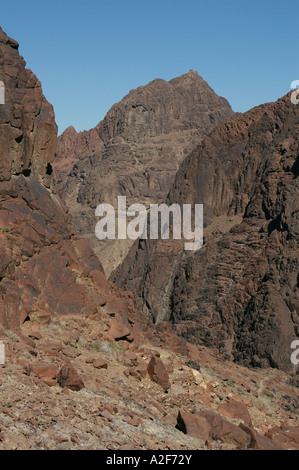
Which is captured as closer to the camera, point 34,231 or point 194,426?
point 194,426

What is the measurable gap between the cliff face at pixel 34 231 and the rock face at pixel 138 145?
244ft

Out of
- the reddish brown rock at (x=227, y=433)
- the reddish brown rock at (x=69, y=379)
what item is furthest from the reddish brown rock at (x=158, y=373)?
the reddish brown rock at (x=69, y=379)

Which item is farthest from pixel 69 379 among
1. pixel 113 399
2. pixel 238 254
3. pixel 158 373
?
pixel 238 254

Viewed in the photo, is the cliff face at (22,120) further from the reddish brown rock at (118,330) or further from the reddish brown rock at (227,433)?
the reddish brown rock at (227,433)

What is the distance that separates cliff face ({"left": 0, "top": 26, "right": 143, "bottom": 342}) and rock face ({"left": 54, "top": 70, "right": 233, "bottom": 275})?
244 feet

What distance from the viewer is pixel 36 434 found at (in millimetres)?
9859

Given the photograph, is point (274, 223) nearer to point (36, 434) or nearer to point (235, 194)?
point (235, 194)

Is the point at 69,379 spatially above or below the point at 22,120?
below

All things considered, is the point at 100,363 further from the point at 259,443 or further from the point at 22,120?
the point at 22,120

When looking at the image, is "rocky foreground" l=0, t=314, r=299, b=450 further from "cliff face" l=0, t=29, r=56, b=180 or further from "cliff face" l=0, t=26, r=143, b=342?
"cliff face" l=0, t=29, r=56, b=180

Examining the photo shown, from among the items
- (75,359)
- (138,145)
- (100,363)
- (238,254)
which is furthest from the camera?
(138,145)

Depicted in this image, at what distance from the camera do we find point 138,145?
115250 millimetres

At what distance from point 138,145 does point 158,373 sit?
102 meters

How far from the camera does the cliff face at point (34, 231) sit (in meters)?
16.5
